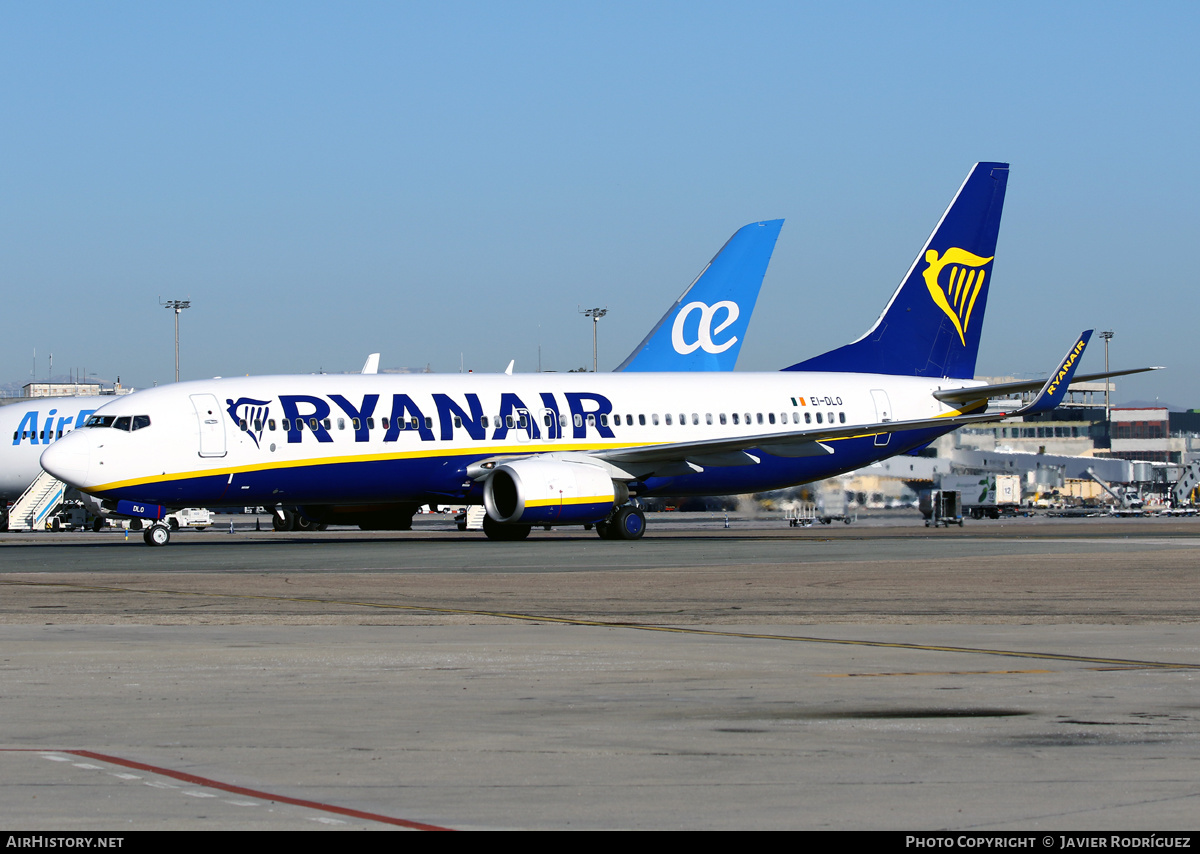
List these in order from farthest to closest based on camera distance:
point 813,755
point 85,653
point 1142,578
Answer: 1. point 1142,578
2. point 85,653
3. point 813,755

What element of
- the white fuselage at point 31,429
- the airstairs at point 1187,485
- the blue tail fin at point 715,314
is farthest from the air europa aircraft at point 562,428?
the airstairs at point 1187,485

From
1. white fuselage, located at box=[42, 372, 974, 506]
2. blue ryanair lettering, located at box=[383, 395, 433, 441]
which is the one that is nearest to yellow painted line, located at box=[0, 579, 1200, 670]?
white fuselage, located at box=[42, 372, 974, 506]

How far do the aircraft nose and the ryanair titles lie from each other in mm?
3536

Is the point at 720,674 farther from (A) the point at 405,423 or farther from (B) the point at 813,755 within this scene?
(A) the point at 405,423

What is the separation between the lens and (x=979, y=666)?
13047mm

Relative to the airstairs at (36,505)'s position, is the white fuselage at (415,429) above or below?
above

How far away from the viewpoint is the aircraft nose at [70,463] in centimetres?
3503

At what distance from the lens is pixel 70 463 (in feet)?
115

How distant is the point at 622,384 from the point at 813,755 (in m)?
32.1

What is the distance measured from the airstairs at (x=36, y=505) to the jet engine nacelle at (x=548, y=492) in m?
24.4

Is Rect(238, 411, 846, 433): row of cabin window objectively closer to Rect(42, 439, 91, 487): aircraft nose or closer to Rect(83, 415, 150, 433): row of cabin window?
Rect(83, 415, 150, 433): row of cabin window

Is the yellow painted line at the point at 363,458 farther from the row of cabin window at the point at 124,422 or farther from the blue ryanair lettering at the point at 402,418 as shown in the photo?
the row of cabin window at the point at 124,422

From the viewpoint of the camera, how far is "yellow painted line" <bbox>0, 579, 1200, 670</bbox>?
13.4 m

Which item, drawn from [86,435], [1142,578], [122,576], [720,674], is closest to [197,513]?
[86,435]
